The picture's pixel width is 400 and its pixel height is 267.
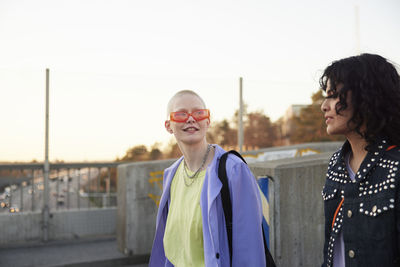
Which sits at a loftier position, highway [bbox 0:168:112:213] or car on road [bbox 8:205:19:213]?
highway [bbox 0:168:112:213]

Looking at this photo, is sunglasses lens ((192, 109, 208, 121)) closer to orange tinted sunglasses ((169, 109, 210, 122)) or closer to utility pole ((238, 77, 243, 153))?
orange tinted sunglasses ((169, 109, 210, 122))

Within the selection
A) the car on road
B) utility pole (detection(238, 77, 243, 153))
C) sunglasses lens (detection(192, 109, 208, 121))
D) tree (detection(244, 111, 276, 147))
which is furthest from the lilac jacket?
tree (detection(244, 111, 276, 147))

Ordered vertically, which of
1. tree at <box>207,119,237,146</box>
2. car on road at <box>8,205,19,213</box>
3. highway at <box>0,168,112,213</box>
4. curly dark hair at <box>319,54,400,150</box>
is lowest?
car on road at <box>8,205,19,213</box>

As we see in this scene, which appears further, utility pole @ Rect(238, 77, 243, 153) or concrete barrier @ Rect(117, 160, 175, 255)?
utility pole @ Rect(238, 77, 243, 153)

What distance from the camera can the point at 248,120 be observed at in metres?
8.37

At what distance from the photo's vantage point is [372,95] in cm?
145

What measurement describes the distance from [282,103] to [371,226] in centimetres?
790

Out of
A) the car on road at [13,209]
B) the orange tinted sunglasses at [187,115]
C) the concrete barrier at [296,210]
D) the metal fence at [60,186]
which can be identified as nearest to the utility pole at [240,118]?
the metal fence at [60,186]

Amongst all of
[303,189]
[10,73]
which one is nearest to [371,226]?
[303,189]

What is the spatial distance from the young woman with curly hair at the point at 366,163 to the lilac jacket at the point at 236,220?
0.42 metres

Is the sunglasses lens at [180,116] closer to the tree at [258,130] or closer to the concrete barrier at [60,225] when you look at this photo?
the concrete barrier at [60,225]

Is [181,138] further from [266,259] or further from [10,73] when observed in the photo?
[10,73]

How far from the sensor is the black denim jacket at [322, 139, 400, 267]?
1.34 m

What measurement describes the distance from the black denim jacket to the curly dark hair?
0.20 feet
